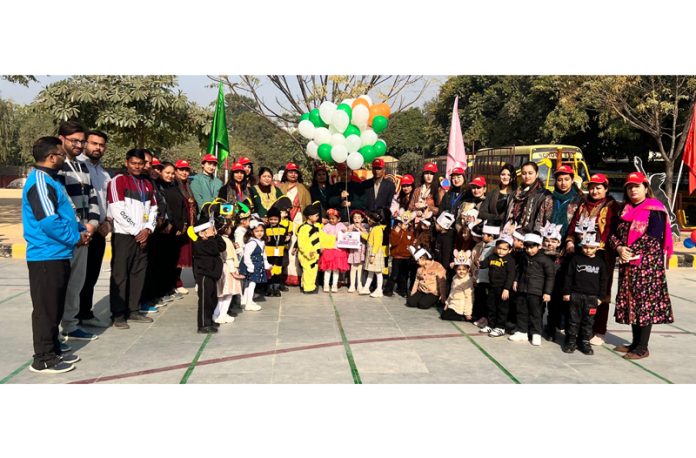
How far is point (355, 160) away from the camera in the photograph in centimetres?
817

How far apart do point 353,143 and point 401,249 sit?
5.25 ft

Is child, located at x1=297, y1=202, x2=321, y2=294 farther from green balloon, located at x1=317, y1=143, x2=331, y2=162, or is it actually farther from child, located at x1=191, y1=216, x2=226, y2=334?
child, located at x1=191, y1=216, x2=226, y2=334

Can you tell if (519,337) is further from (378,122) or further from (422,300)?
(378,122)

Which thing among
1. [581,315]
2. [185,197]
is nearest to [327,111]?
[185,197]

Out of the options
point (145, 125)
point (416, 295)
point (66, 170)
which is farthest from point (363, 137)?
point (145, 125)

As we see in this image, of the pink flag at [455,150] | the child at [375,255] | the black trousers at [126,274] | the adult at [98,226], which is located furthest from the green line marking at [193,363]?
the pink flag at [455,150]

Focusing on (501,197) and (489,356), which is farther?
(501,197)

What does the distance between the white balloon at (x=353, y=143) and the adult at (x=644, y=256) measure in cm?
370

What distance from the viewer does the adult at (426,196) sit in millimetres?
8094

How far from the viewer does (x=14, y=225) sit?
16.0 metres

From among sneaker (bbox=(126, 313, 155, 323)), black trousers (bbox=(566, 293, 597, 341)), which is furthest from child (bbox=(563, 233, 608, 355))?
sneaker (bbox=(126, 313, 155, 323))

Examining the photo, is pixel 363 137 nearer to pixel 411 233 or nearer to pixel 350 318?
pixel 411 233

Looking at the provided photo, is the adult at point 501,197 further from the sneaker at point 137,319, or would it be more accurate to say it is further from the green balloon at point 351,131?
the sneaker at point 137,319

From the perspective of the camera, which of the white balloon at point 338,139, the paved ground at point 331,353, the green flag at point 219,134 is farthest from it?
the green flag at point 219,134
